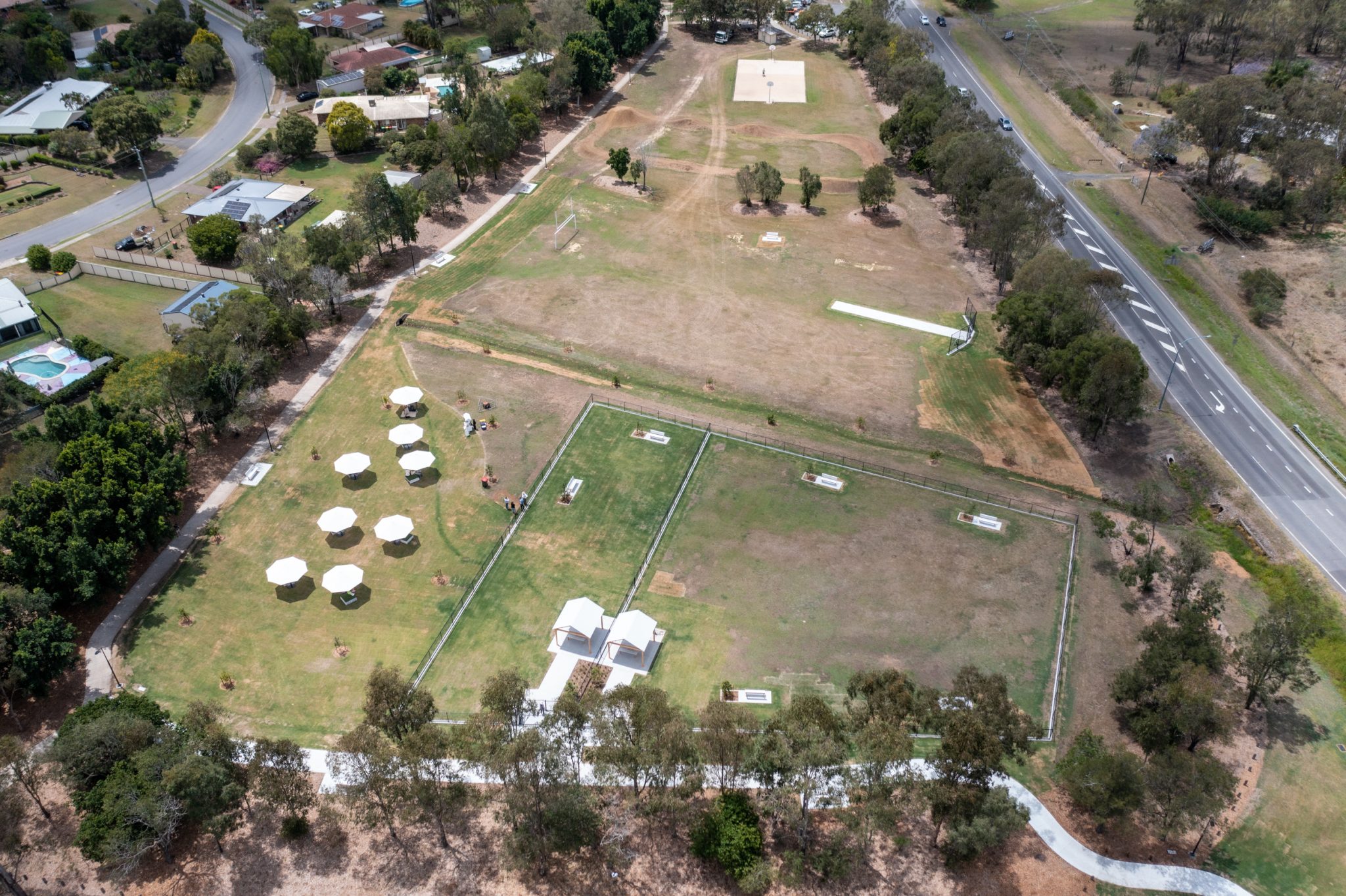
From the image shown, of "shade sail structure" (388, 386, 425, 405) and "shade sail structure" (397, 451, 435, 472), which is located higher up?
"shade sail structure" (388, 386, 425, 405)

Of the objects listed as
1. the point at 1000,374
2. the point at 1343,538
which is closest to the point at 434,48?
the point at 1000,374

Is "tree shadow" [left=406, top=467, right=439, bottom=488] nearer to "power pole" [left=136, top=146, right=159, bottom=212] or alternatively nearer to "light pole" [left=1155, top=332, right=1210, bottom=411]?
"light pole" [left=1155, top=332, right=1210, bottom=411]

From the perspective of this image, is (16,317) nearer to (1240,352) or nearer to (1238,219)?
(1240,352)

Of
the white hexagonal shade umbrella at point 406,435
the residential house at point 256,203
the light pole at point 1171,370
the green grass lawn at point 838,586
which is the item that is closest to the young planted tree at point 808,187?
the light pole at point 1171,370

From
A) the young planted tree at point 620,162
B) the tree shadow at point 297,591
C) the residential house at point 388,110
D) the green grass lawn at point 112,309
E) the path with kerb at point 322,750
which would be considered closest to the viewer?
the path with kerb at point 322,750

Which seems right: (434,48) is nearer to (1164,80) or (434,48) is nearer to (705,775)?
(1164,80)

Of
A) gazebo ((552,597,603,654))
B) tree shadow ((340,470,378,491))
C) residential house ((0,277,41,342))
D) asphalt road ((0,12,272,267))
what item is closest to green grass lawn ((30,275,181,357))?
residential house ((0,277,41,342))

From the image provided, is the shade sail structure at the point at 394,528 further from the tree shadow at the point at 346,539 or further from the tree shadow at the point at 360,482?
the tree shadow at the point at 360,482
